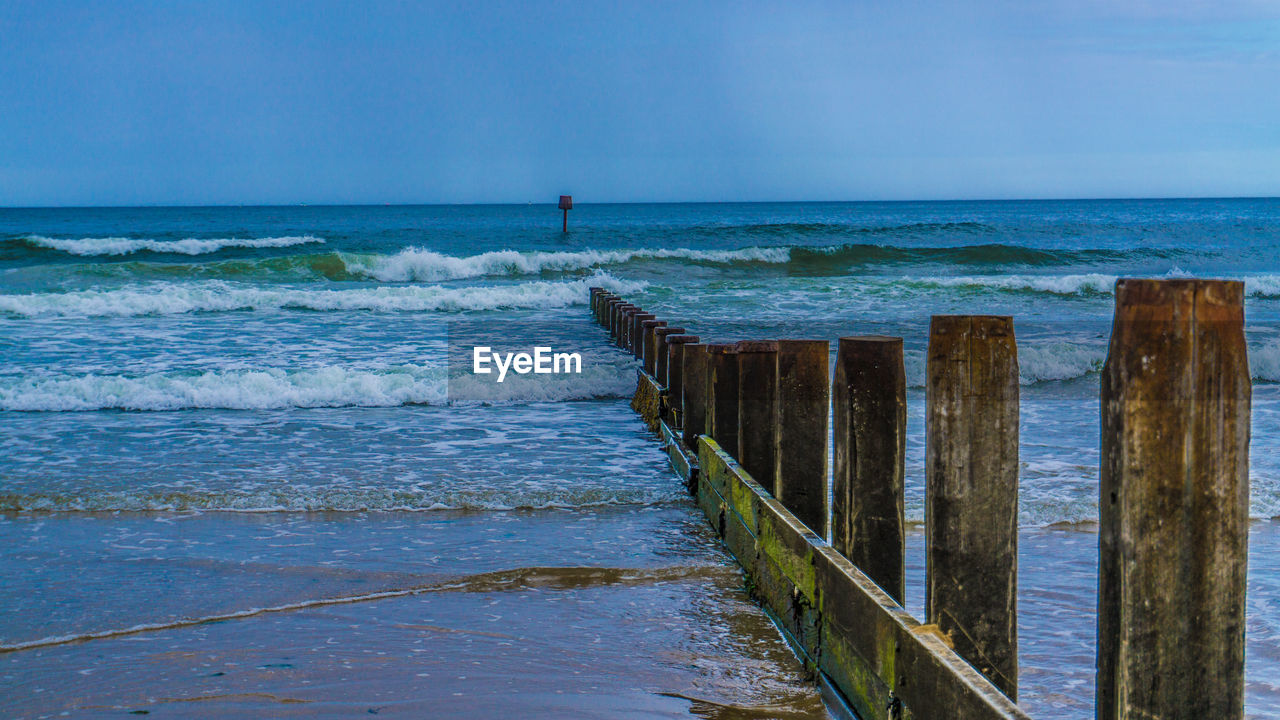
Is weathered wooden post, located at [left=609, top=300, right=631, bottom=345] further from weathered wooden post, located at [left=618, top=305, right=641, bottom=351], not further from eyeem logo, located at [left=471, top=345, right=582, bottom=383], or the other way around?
eyeem logo, located at [left=471, top=345, right=582, bottom=383]

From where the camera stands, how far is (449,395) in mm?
9992

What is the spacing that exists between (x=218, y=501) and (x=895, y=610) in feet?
15.7

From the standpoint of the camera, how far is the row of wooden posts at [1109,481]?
76.6 inches

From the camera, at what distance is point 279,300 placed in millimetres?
19281

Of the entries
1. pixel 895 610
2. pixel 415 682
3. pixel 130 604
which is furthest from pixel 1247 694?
pixel 130 604

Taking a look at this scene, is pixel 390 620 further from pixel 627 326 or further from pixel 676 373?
pixel 627 326

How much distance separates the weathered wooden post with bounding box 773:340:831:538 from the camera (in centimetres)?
442

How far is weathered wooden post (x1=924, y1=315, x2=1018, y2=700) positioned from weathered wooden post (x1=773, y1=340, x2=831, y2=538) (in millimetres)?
1618

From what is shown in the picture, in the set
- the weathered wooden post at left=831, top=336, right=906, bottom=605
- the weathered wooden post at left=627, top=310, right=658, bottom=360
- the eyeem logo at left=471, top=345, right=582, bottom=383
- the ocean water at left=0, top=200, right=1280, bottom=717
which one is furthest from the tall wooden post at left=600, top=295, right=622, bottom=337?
the weathered wooden post at left=831, top=336, right=906, bottom=605

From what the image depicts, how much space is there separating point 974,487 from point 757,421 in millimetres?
2408

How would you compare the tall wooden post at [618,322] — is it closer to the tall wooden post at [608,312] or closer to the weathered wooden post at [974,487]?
the tall wooden post at [608,312]

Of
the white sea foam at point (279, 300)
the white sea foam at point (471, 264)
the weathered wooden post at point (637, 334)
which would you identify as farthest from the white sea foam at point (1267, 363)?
the white sea foam at point (471, 264)

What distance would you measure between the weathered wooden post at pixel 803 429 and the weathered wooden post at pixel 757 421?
573 mm

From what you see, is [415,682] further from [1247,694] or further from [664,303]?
[664,303]
